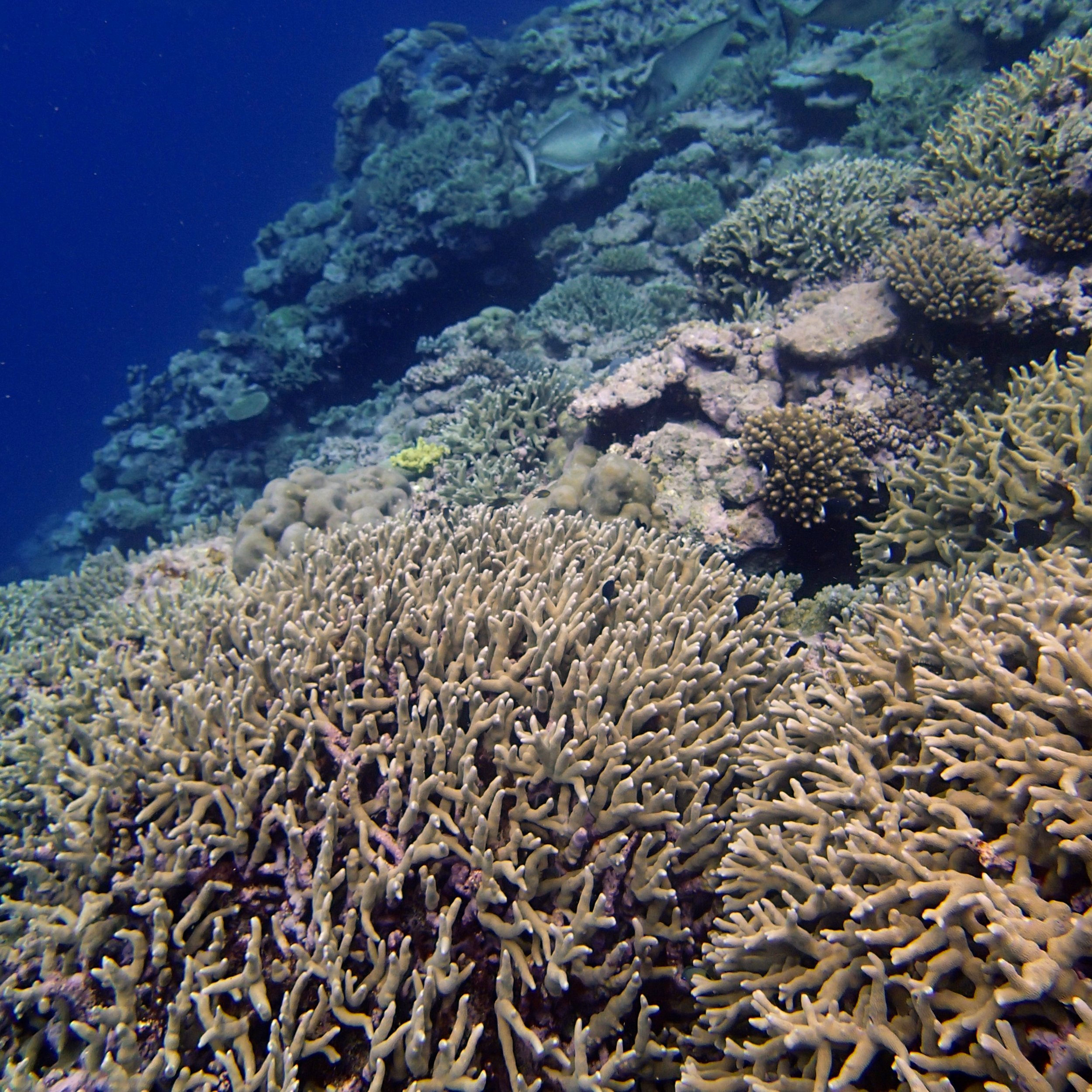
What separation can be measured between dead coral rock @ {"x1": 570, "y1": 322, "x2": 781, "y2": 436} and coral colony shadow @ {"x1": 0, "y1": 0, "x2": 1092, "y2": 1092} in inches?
1.4

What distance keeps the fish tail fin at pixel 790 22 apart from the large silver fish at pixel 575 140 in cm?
420

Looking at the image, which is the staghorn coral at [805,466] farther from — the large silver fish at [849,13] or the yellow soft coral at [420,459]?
the large silver fish at [849,13]

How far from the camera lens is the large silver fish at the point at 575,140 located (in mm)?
10023

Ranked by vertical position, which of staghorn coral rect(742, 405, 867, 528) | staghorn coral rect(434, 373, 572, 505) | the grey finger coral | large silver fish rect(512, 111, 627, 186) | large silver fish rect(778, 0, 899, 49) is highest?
large silver fish rect(778, 0, 899, 49)

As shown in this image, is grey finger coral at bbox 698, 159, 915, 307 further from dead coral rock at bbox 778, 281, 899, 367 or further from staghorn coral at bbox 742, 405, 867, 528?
staghorn coral at bbox 742, 405, 867, 528

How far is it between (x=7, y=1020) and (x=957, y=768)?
366 centimetres

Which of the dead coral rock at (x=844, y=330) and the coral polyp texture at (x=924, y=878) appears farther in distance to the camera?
the dead coral rock at (x=844, y=330)

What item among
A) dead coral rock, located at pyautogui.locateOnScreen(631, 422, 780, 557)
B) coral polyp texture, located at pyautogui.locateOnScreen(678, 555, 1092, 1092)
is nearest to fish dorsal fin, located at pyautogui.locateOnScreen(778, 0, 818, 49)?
dead coral rock, located at pyautogui.locateOnScreen(631, 422, 780, 557)

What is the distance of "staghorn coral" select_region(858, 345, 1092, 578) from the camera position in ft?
11.8

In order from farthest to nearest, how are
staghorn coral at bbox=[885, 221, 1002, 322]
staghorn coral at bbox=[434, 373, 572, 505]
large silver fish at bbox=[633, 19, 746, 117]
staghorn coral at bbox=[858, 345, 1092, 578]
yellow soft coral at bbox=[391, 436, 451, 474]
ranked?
large silver fish at bbox=[633, 19, 746, 117] < yellow soft coral at bbox=[391, 436, 451, 474] < staghorn coral at bbox=[434, 373, 572, 505] < staghorn coral at bbox=[885, 221, 1002, 322] < staghorn coral at bbox=[858, 345, 1092, 578]

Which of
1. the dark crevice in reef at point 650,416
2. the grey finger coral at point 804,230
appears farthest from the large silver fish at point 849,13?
the dark crevice in reef at point 650,416

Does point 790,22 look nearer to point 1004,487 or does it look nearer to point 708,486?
point 708,486

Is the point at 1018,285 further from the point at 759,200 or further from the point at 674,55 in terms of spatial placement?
the point at 674,55

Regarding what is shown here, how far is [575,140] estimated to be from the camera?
10.1 meters
